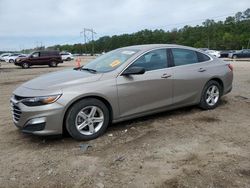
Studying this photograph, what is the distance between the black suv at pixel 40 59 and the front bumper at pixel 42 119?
2770 centimetres

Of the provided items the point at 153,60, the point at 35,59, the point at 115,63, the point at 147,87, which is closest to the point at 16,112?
the point at 115,63

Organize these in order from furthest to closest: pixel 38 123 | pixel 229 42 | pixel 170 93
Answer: pixel 229 42 → pixel 170 93 → pixel 38 123

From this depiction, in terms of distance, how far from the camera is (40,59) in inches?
1255

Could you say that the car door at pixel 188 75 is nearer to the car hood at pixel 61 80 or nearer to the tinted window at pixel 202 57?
the tinted window at pixel 202 57

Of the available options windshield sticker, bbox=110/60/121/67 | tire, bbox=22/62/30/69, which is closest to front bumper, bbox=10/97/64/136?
windshield sticker, bbox=110/60/121/67

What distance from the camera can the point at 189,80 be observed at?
654 centimetres

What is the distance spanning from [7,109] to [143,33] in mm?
99994

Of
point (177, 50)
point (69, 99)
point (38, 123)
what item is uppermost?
point (177, 50)

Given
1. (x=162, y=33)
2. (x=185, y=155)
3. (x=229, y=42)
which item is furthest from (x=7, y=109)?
(x=162, y=33)

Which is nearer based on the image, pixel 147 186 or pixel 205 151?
pixel 147 186

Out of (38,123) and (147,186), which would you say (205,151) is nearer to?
(147,186)

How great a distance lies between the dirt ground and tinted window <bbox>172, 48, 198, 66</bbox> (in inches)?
46.3

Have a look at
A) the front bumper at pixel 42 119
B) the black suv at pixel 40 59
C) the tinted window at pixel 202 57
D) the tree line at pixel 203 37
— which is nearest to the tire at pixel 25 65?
the black suv at pixel 40 59

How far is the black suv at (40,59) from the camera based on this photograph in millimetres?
31391
